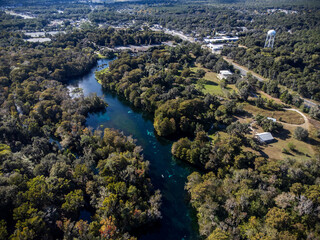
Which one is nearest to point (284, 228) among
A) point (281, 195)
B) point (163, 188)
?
point (281, 195)

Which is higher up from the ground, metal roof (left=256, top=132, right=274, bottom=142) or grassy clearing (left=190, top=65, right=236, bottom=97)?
grassy clearing (left=190, top=65, right=236, bottom=97)

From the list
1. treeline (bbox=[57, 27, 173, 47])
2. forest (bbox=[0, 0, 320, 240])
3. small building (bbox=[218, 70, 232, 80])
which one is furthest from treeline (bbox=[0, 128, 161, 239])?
treeline (bbox=[57, 27, 173, 47])

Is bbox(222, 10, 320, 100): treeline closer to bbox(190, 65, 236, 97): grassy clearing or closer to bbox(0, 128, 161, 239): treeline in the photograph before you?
bbox(190, 65, 236, 97): grassy clearing

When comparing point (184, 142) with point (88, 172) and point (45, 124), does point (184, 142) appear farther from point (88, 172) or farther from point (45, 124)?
point (45, 124)

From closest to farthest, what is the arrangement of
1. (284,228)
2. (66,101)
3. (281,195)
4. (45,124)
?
(284,228) < (281,195) < (45,124) < (66,101)

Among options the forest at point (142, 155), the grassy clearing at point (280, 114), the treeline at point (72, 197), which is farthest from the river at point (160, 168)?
the grassy clearing at point (280, 114)

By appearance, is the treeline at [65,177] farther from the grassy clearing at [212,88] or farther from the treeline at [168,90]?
the grassy clearing at [212,88]
